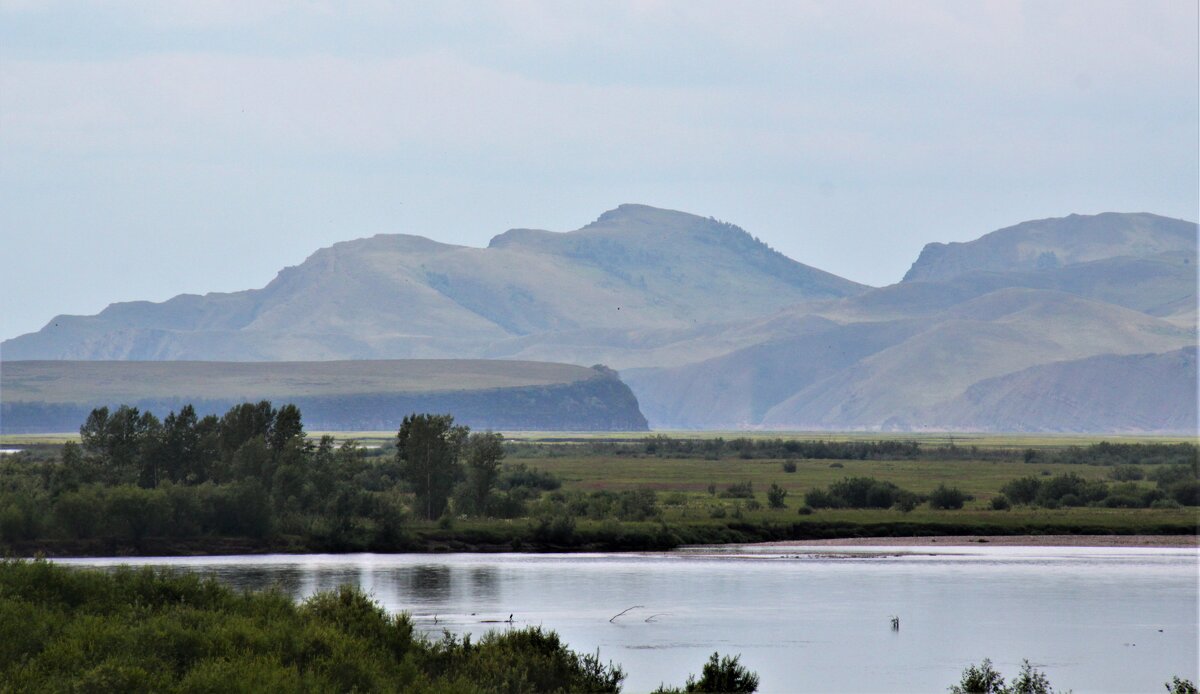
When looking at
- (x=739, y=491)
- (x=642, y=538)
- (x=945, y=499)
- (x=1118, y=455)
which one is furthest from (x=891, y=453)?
(x=642, y=538)

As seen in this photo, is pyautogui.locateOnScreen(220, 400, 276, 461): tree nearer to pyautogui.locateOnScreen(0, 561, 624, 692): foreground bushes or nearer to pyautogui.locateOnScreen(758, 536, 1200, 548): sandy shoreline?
pyautogui.locateOnScreen(758, 536, 1200, 548): sandy shoreline

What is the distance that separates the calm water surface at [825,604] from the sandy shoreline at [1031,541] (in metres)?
2.13

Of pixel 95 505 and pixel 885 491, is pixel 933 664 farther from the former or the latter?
pixel 885 491

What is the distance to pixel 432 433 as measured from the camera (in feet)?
238

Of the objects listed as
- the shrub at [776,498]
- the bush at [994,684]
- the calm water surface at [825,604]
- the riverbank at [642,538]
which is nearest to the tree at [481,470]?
the riverbank at [642,538]

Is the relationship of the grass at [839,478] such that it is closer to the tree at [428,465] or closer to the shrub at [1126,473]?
the shrub at [1126,473]

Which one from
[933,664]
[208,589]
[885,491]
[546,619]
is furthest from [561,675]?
[885,491]

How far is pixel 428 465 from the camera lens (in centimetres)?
7150

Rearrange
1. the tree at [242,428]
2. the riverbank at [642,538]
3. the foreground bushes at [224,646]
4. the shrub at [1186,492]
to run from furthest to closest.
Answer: the shrub at [1186,492] < the tree at [242,428] < the riverbank at [642,538] < the foreground bushes at [224,646]

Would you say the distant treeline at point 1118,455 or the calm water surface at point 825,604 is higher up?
the distant treeline at point 1118,455

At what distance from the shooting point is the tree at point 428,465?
71.5 m

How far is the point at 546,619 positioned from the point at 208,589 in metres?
15.1

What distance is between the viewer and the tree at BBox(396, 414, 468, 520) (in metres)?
71.5

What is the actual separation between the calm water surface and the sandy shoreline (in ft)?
6.99
